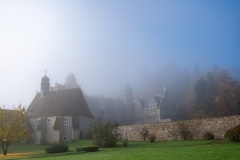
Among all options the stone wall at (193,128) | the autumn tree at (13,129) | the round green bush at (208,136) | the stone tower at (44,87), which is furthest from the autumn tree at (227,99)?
the autumn tree at (13,129)

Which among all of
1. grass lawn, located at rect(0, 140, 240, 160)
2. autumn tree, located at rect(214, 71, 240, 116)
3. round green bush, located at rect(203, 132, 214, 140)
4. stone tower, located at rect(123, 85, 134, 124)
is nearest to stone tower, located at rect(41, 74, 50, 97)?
stone tower, located at rect(123, 85, 134, 124)

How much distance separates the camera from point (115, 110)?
8250 cm

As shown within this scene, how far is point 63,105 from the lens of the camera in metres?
54.5

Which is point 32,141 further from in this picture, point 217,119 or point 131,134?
point 217,119

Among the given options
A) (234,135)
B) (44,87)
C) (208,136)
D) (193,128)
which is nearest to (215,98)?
(193,128)

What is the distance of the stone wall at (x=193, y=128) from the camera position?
3164cm

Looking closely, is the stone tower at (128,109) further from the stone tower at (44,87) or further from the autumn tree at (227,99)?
the autumn tree at (227,99)

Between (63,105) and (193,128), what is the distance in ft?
91.4

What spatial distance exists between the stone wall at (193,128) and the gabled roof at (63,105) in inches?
538

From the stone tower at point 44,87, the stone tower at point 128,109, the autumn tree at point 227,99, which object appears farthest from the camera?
the stone tower at point 128,109

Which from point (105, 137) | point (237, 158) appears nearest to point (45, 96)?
point (105, 137)

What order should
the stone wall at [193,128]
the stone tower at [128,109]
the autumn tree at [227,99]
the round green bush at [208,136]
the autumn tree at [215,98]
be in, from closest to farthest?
the stone wall at [193,128] → the round green bush at [208,136] → the autumn tree at [227,99] → the autumn tree at [215,98] → the stone tower at [128,109]

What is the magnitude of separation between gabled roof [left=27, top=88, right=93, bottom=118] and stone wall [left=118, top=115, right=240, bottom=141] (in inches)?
538

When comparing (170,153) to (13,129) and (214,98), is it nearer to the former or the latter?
(13,129)
